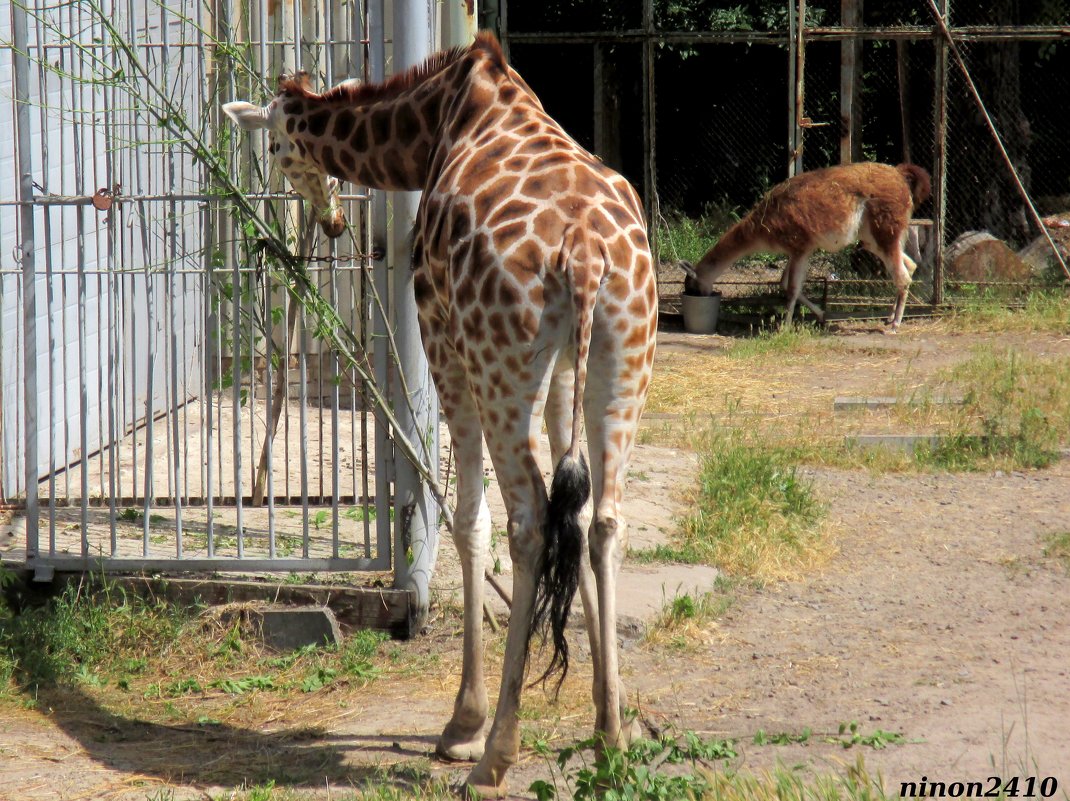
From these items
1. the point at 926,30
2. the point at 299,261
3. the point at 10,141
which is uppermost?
the point at 926,30

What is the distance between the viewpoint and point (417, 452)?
5.36 meters

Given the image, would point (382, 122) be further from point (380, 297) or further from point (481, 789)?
point (481, 789)

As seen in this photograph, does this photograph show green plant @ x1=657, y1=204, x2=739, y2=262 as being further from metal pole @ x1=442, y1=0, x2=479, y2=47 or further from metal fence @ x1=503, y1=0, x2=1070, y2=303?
metal pole @ x1=442, y1=0, x2=479, y2=47

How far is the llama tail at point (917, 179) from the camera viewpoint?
13047mm

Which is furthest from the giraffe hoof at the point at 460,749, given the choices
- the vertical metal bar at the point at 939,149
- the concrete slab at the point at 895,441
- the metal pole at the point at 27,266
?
the vertical metal bar at the point at 939,149

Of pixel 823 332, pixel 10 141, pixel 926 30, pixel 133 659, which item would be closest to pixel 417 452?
pixel 133 659

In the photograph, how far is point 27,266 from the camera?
5387 mm

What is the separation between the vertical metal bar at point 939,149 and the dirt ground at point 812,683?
6.33m

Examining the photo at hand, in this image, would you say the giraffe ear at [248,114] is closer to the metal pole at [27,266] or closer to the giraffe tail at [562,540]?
the metal pole at [27,266]

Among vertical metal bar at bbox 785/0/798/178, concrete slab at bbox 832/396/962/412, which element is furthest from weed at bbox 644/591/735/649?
vertical metal bar at bbox 785/0/798/178

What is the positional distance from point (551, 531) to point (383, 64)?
8.01 feet

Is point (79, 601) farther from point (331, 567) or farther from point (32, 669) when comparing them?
point (331, 567)

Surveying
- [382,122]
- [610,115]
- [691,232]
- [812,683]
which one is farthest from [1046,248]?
[382,122]

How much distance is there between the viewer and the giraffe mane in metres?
4.65
